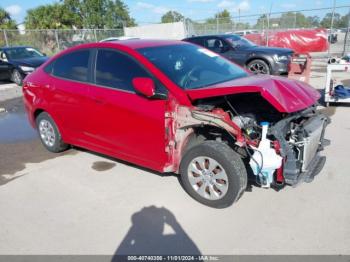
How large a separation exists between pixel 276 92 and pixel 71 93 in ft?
8.87

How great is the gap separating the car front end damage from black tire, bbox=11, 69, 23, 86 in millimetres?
10988

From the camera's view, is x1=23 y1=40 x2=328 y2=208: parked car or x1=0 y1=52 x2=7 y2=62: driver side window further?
x1=0 y1=52 x2=7 y2=62: driver side window

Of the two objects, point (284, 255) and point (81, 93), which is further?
point (81, 93)

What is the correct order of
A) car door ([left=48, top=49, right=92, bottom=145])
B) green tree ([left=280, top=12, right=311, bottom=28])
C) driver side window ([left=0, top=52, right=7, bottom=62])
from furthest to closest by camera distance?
green tree ([left=280, top=12, right=311, bottom=28]), driver side window ([left=0, top=52, right=7, bottom=62]), car door ([left=48, top=49, right=92, bottom=145])

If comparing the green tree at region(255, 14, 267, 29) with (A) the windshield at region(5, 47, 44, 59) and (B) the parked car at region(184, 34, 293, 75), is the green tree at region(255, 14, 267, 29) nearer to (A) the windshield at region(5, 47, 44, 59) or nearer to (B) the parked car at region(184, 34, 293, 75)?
(B) the parked car at region(184, 34, 293, 75)

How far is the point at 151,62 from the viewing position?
12.4ft

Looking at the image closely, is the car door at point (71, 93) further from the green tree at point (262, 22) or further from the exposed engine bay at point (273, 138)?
the green tree at point (262, 22)

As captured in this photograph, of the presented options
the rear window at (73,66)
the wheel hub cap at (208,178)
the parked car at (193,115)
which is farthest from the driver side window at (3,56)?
the wheel hub cap at (208,178)

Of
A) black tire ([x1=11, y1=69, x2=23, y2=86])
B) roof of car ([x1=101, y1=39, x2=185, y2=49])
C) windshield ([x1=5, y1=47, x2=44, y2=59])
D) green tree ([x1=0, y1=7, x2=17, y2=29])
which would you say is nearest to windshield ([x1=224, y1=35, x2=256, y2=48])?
roof of car ([x1=101, y1=39, x2=185, y2=49])

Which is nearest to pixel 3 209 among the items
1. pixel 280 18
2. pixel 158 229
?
pixel 158 229

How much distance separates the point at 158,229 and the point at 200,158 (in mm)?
832

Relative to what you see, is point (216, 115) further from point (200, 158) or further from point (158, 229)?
point (158, 229)

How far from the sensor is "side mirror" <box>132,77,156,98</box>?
343 centimetres

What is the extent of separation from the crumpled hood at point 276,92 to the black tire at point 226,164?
21.0 inches
